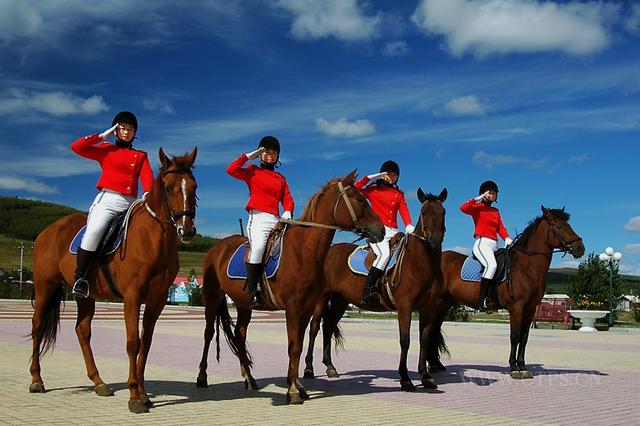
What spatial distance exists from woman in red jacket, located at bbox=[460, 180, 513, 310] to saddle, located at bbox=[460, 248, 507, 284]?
4.7 inches

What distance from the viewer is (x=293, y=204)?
9.98 m

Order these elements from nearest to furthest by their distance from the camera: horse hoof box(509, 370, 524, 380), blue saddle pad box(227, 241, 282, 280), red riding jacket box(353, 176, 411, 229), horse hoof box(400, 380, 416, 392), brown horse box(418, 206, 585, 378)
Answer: blue saddle pad box(227, 241, 282, 280), horse hoof box(400, 380, 416, 392), red riding jacket box(353, 176, 411, 229), horse hoof box(509, 370, 524, 380), brown horse box(418, 206, 585, 378)

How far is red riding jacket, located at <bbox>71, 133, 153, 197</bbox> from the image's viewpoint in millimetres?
8945

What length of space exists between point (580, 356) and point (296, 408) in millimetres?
10554

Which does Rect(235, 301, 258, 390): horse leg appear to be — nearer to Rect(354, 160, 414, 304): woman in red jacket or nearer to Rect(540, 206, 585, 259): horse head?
Rect(354, 160, 414, 304): woman in red jacket

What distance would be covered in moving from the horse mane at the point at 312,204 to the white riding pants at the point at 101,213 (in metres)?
2.29

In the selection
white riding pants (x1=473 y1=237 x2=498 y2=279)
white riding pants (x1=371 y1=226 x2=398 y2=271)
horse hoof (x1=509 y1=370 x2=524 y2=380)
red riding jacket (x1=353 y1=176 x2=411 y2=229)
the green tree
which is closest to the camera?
white riding pants (x1=371 y1=226 x2=398 y2=271)

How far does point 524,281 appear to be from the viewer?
1255 cm

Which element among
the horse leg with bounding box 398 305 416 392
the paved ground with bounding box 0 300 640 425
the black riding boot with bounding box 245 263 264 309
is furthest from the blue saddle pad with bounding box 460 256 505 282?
the black riding boot with bounding box 245 263 264 309

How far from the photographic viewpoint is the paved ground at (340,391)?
7910 millimetres

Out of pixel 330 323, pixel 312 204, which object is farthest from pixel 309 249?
pixel 330 323

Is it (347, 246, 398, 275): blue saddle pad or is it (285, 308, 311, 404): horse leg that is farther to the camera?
(347, 246, 398, 275): blue saddle pad

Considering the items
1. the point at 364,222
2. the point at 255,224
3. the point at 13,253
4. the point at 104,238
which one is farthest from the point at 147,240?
the point at 13,253

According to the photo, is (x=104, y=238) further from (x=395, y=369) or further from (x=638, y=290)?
(x=638, y=290)
